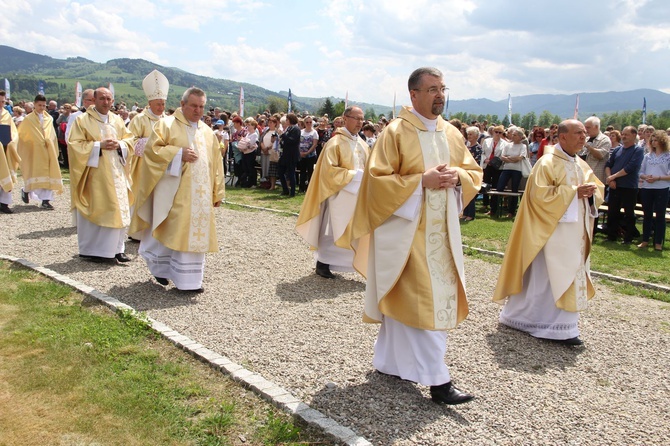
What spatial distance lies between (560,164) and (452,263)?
98.7 inches

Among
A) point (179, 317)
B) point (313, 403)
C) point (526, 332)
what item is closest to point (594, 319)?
point (526, 332)

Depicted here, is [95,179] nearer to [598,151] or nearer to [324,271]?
[324,271]

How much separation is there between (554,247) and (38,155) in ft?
38.1

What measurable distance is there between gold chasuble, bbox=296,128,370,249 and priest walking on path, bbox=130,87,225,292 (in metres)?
1.72

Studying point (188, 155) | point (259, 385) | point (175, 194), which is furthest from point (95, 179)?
point (259, 385)

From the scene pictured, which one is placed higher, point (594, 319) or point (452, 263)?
point (452, 263)

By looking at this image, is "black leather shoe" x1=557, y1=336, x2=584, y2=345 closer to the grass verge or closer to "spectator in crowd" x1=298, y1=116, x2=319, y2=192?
the grass verge

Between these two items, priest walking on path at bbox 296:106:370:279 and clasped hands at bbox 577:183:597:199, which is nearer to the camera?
clasped hands at bbox 577:183:597:199

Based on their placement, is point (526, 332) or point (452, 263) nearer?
point (452, 263)

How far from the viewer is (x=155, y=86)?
906cm

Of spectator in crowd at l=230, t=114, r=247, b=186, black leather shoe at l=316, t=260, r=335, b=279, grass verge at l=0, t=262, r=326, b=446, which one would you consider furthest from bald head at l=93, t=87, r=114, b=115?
spectator in crowd at l=230, t=114, r=247, b=186

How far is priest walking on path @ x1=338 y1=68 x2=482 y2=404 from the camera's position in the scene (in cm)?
451

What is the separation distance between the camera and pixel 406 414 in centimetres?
434

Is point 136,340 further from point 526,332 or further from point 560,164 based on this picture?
point 560,164
